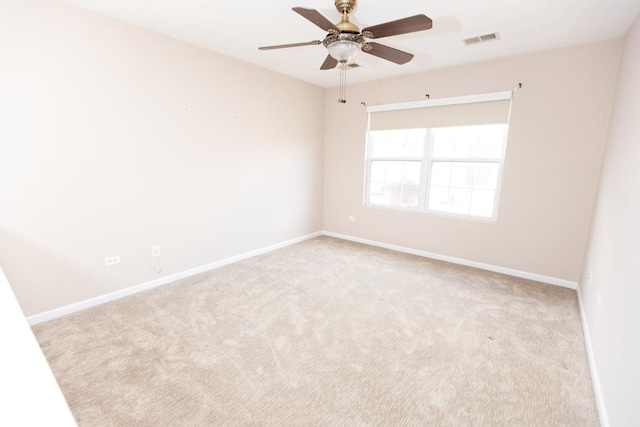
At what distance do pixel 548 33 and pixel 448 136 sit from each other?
1.52 m

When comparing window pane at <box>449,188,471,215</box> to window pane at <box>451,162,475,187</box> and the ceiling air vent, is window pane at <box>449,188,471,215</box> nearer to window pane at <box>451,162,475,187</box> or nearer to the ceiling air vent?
window pane at <box>451,162,475,187</box>

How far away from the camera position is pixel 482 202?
13.1 ft

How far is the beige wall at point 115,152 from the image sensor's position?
94.3 inches

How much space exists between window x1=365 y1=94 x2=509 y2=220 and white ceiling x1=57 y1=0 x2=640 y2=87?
80cm

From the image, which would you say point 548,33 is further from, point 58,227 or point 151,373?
point 58,227

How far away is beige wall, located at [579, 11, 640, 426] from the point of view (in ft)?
4.85

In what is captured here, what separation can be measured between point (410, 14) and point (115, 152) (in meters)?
3.02

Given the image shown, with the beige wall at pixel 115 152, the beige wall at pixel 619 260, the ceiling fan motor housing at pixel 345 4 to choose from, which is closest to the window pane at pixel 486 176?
the beige wall at pixel 619 260

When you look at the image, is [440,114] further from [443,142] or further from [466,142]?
[466,142]

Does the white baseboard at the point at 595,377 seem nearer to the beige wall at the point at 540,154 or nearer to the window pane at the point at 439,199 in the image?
the beige wall at the point at 540,154

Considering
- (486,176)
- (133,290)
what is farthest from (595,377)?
(133,290)

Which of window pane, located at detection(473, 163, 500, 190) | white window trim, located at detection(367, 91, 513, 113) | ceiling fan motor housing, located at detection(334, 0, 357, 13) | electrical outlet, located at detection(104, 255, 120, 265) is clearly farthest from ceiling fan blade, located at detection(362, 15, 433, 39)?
electrical outlet, located at detection(104, 255, 120, 265)

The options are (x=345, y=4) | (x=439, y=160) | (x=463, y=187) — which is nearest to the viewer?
(x=345, y=4)

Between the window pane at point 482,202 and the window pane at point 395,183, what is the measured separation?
31.0 inches
